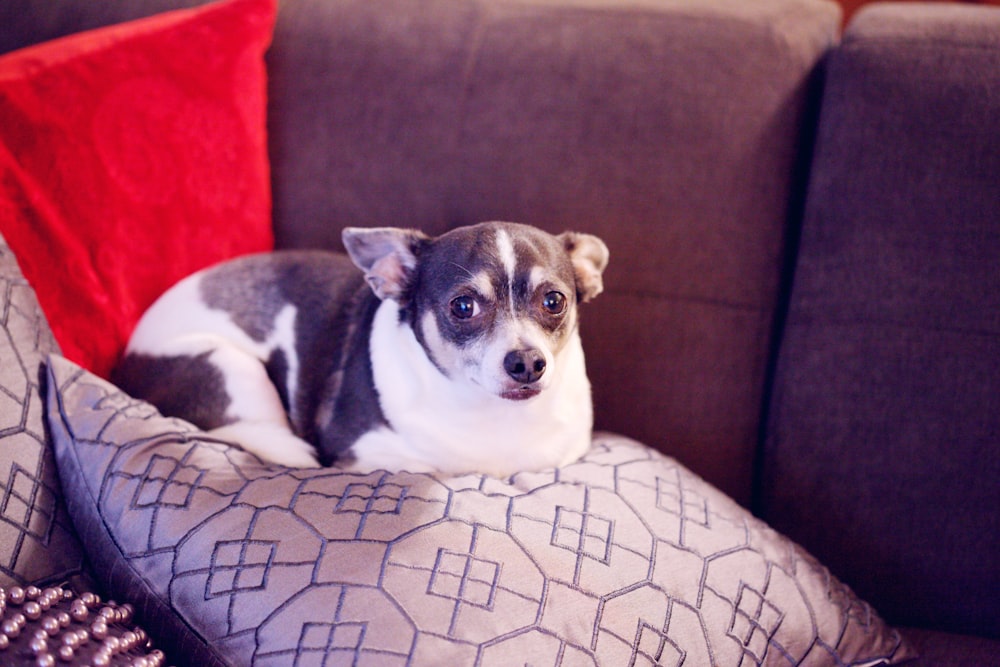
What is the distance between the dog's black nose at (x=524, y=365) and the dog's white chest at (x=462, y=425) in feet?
0.48

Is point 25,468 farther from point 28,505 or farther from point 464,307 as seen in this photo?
point 464,307

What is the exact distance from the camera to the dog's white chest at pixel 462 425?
4.92 feet

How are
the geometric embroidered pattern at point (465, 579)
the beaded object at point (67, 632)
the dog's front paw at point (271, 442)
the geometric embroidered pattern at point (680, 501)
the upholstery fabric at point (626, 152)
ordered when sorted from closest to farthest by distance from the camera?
the beaded object at point (67, 632) < the geometric embroidered pattern at point (465, 579) < the geometric embroidered pattern at point (680, 501) < the dog's front paw at point (271, 442) < the upholstery fabric at point (626, 152)

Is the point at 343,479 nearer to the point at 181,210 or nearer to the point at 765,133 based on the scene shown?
the point at 181,210

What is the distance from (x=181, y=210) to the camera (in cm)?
165

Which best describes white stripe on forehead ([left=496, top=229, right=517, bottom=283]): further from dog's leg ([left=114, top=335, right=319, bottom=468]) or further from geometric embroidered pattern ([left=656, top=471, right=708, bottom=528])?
dog's leg ([left=114, top=335, right=319, bottom=468])

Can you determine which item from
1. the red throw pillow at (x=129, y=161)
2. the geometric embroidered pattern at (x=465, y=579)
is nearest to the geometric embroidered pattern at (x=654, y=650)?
the geometric embroidered pattern at (x=465, y=579)

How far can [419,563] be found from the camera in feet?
3.43

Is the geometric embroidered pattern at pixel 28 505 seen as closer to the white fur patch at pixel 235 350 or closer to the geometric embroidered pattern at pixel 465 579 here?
the white fur patch at pixel 235 350

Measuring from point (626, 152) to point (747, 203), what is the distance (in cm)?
27

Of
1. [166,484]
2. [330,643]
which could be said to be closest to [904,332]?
[330,643]

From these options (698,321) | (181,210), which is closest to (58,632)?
(181,210)

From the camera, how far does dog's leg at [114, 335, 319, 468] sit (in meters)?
1.56

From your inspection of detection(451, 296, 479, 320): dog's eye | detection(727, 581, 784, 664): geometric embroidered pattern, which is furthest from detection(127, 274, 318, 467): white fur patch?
detection(727, 581, 784, 664): geometric embroidered pattern
